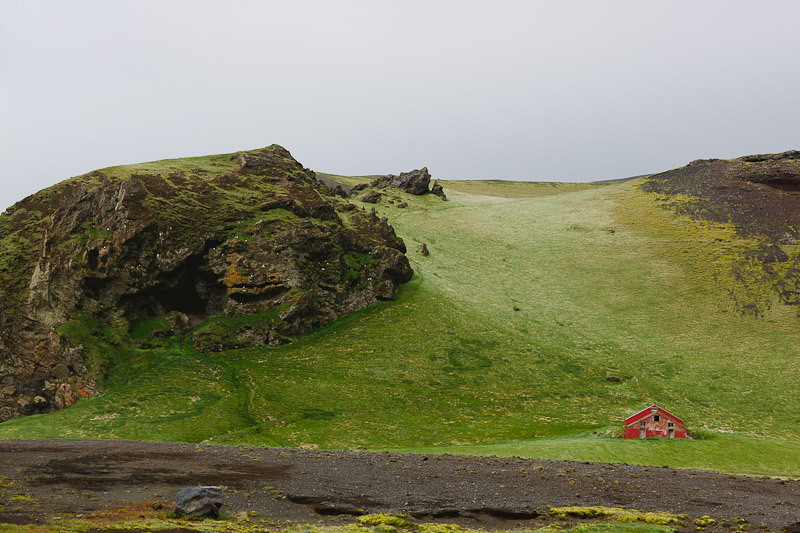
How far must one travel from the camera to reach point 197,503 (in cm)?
1892

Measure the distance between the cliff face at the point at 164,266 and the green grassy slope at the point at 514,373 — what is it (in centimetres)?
380

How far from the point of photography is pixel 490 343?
217 feet

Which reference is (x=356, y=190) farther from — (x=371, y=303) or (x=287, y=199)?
(x=371, y=303)

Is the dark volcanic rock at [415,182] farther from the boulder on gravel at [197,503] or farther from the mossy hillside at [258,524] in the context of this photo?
the boulder on gravel at [197,503]

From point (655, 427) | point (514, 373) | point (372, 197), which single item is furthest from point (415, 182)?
point (655, 427)

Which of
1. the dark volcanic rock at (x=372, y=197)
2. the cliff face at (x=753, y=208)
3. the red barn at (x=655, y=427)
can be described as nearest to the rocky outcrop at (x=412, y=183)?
the dark volcanic rock at (x=372, y=197)

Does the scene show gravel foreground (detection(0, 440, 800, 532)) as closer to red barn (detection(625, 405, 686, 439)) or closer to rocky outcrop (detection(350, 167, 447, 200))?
red barn (detection(625, 405, 686, 439))

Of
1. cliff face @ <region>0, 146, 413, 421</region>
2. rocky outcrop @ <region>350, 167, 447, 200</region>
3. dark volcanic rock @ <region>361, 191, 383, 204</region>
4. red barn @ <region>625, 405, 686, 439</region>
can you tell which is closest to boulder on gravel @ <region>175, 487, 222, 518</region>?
red barn @ <region>625, 405, 686, 439</region>

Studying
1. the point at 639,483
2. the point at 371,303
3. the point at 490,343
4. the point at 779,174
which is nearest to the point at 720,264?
the point at 779,174

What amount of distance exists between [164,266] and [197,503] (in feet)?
169

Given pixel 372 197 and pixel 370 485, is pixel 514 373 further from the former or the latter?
pixel 372 197

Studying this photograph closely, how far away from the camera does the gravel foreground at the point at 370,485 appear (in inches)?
860

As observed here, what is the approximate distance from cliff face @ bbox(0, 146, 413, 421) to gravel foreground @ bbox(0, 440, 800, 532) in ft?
74.7

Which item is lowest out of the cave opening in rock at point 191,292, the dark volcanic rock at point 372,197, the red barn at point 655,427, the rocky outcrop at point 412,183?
the red barn at point 655,427
